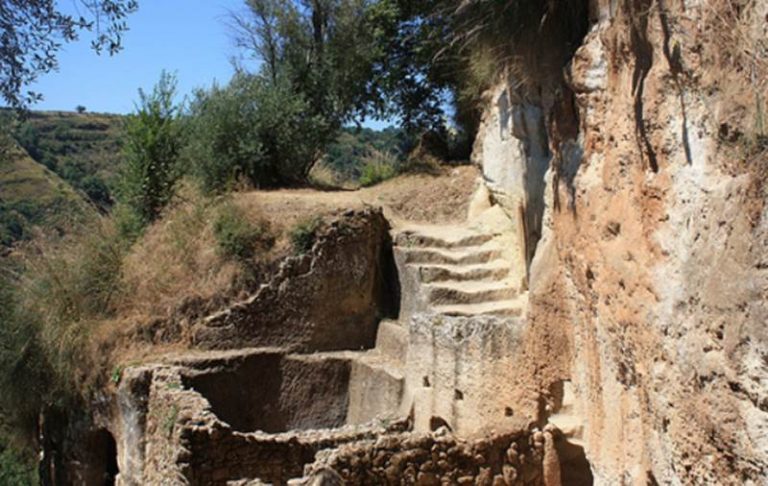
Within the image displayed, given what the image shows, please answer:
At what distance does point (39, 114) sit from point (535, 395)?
4548cm

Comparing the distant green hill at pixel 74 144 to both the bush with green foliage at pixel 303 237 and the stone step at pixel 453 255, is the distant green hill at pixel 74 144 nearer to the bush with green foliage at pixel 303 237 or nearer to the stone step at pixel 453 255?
the bush with green foliage at pixel 303 237

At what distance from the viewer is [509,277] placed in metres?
11.0

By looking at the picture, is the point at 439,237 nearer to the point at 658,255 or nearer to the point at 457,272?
the point at 457,272

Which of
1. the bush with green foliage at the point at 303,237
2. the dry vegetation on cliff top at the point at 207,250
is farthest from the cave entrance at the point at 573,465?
the dry vegetation on cliff top at the point at 207,250

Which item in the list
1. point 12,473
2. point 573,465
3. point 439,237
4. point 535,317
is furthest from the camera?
point 12,473

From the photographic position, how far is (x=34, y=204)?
27484mm

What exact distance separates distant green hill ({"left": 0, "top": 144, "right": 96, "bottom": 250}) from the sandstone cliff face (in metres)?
5.31

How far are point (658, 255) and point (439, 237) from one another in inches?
260

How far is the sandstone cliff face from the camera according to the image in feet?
15.2

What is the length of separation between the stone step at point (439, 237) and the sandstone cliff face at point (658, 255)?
367 centimetres

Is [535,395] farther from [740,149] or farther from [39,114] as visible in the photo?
[39,114]

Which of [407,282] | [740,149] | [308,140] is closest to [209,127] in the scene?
[308,140]

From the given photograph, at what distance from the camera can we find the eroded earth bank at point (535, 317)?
4.90m

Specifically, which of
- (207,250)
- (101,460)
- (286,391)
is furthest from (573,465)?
(101,460)
